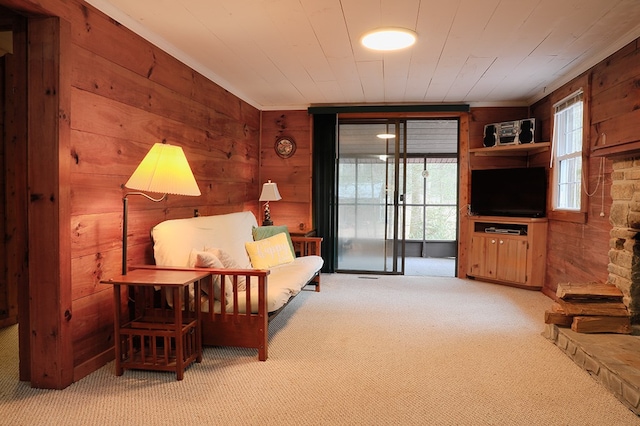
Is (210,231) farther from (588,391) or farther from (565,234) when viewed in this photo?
(565,234)

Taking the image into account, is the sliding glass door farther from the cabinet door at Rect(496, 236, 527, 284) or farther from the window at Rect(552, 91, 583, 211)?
the window at Rect(552, 91, 583, 211)

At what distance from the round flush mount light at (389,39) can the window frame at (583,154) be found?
5.82 ft

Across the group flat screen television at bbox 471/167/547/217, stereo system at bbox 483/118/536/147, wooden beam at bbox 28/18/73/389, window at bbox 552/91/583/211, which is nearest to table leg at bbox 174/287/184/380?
wooden beam at bbox 28/18/73/389

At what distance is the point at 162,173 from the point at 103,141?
0.42 m

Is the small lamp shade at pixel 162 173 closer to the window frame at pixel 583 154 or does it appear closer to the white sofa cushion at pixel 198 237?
the white sofa cushion at pixel 198 237

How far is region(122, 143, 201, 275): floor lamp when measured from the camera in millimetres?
2459

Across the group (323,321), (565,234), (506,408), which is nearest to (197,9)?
(323,321)

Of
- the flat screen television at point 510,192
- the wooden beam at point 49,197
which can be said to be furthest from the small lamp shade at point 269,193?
the wooden beam at point 49,197

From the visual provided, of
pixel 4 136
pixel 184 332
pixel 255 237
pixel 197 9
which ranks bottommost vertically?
pixel 184 332

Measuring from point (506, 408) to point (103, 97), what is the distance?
283cm

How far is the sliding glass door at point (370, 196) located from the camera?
5383 mm

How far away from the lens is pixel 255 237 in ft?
13.6

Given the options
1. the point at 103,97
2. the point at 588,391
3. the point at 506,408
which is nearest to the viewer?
the point at 506,408

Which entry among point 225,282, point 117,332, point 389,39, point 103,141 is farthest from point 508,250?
point 103,141
